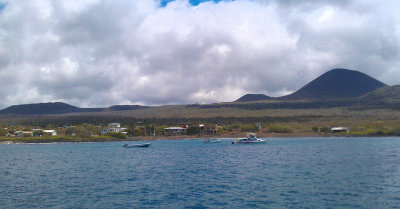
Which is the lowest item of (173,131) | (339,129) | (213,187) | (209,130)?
(213,187)

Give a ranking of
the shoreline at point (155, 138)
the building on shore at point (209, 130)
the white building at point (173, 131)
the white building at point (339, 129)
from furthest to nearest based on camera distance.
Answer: the white building at point (173, 131) < the building on shore at point (209, 130) < the shoreline at point (155, 138) < the white building at point (339, 129)

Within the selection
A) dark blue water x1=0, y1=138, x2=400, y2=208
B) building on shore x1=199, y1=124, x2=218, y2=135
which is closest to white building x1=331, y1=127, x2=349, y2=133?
building on shore x1=199, y1=124, x2=218, y2=135

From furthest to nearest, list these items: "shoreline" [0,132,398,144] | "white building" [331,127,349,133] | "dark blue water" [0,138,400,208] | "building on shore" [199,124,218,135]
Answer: "building on shore" [199,124,218,135], "shoreline" [0,132,398,144], "white building" [331,127,349,133], "dark blue water" [0,138,400,208]

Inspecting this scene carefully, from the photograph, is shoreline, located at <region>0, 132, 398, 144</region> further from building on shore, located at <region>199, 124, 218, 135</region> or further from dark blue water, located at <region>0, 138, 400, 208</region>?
dark blue water, located at <region>0, 138, 400, 208</region>

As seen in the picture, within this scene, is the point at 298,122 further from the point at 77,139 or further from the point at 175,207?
the point at 175,207

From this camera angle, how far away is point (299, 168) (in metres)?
44.0

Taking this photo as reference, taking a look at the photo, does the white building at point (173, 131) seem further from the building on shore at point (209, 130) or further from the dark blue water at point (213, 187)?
Result: the dark blue water at point (213, 187)

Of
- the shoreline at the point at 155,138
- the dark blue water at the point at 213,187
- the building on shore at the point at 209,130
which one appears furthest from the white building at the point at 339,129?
the dark blue water at the point at 213,187

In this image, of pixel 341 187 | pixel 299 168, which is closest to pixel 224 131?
pixel 299 168

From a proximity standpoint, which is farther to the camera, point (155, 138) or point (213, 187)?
point (155, 138)

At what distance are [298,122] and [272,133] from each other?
17.5 meters

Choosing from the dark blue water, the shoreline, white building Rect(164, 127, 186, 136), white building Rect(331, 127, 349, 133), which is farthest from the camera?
white building Rect(164, 127, 186, 136)

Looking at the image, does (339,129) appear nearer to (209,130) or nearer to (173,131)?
(209,130)

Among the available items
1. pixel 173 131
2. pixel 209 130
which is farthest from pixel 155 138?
pixel 209 130
